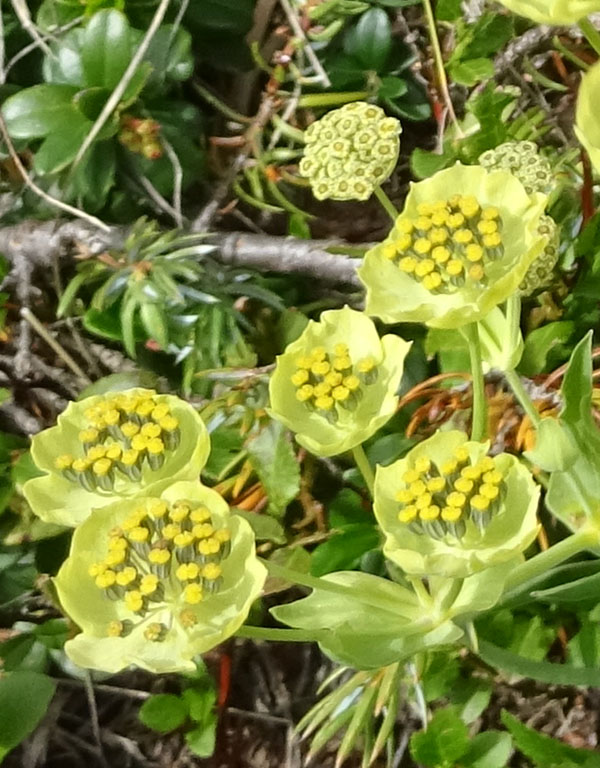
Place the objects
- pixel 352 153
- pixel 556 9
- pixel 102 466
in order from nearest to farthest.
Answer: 1. pixel 556 9
2. pixel 102 466
3. pixel 352 153

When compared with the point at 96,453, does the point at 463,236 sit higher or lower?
higher

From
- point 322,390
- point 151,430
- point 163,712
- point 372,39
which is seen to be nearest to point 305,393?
point 322,390

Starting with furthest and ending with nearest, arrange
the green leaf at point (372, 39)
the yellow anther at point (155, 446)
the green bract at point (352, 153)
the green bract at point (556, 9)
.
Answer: the green leaf at point (372, 39), the green bract at point (352, 153), the yellow anther at point (155, 446), the green bract at point (556, 9)

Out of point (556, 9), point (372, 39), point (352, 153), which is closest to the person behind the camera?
point (556, 9)

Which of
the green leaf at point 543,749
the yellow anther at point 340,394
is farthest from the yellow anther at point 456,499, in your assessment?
the green leaf at point 543,749

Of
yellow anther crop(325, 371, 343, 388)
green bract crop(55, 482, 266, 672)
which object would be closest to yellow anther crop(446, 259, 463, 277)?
yellow anther crop(325, 371, 343, 388)

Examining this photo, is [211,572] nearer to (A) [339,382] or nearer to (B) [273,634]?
(B) [273,634]

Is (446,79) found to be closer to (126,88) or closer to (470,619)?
(126,88)

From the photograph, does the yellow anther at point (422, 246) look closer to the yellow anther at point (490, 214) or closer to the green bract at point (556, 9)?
the yellow anther at point (490, 214)
